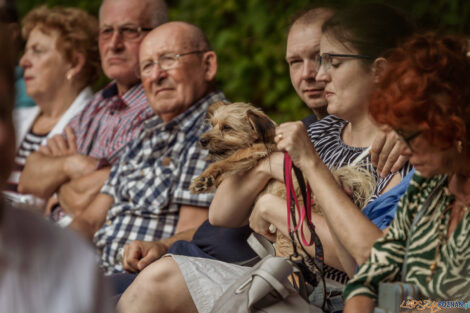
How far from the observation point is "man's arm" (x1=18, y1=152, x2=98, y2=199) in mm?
4398

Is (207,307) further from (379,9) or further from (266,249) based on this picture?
(379,9)

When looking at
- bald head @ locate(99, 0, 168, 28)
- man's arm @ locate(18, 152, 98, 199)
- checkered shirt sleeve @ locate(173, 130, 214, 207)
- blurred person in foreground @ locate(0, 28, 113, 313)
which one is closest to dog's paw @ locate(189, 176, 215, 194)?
checkered shirt sleeve @ locate(173, 130, 214, 207)

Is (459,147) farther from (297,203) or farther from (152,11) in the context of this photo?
(152,11)

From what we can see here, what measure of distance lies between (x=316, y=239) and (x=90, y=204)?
2.10 metres

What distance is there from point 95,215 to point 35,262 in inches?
117

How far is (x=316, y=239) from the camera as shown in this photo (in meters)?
2.32

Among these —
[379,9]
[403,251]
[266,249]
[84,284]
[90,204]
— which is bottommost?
→ [90,204]

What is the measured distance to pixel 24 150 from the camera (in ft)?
16.3

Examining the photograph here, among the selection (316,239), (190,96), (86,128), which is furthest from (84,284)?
(86,128)

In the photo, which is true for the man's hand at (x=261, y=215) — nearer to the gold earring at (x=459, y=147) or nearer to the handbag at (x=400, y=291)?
the handbag at (x=400, y=291)

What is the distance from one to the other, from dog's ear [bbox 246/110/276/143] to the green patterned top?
99 centimetres

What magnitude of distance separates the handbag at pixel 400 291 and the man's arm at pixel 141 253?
1488mm

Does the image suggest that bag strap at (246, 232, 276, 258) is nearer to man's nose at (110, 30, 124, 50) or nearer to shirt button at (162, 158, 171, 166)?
shirt button at (162, 158, 171, 166)

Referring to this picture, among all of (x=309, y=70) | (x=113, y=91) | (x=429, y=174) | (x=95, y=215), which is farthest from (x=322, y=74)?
(x=113, y=91)
